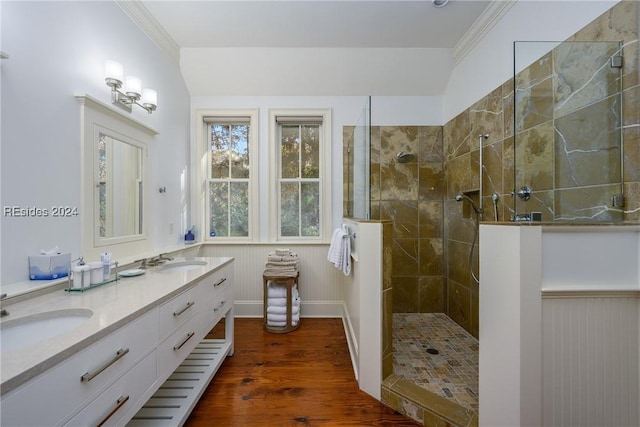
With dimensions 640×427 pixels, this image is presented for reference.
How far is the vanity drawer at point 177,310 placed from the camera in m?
1.12

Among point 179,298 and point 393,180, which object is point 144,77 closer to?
point 179,298

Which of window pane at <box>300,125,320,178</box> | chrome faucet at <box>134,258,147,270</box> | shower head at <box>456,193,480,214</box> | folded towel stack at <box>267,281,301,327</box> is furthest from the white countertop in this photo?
shower head at <box>456,193,480,214</box>

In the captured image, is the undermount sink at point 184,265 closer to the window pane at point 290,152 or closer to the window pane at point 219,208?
the window pane at point 219,208

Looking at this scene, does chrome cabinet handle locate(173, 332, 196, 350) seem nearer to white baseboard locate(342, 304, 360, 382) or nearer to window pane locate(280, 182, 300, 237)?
white baseboard locate(342, 304, 360, 382)

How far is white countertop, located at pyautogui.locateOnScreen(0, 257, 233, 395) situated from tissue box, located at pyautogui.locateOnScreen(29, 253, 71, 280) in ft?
0.31

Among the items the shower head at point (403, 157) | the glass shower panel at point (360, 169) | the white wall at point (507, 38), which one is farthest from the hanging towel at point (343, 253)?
the white wall at point (507, 38)

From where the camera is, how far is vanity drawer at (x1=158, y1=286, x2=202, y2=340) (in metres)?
1.12

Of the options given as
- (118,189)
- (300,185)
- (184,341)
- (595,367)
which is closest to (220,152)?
(300,185)

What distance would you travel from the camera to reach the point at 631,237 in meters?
1.00

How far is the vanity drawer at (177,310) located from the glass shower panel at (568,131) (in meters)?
1.70

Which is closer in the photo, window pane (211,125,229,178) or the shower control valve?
the shower control valve

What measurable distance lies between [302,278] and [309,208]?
0.81 meters

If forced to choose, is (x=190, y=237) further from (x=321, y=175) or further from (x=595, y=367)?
(x=595, y=367)

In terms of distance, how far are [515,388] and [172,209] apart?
9.03 feet
